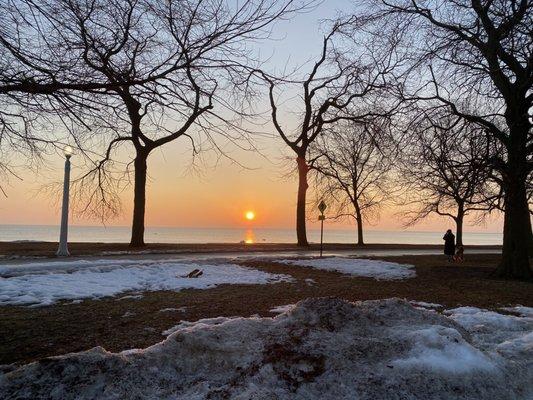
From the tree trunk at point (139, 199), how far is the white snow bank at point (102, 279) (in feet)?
34.3

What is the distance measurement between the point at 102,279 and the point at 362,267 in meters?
8.84

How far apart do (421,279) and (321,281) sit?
10.5 feet

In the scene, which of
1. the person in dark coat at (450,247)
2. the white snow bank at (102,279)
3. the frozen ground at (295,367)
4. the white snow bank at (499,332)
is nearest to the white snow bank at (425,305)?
the white snow bank at (499,332)

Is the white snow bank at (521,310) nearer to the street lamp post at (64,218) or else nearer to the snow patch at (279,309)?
the snow patch at (279,309)

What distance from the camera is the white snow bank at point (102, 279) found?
9523mm

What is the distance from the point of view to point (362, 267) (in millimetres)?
16453

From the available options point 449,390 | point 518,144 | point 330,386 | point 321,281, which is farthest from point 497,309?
point 518,144

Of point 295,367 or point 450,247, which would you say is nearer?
point 295,367

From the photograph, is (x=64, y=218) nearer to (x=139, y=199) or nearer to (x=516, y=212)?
(x=139, y=199)

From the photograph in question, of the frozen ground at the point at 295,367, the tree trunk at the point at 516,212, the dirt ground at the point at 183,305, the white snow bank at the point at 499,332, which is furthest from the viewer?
the tree trunk at the point at 516,212

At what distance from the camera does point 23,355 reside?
16.9ft

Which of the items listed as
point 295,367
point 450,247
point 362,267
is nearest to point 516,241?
point 362,267

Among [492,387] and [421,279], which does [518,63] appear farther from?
[492,387]

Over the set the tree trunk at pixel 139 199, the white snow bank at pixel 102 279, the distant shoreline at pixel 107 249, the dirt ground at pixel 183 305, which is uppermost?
the tree trunk at pixel 139 199
